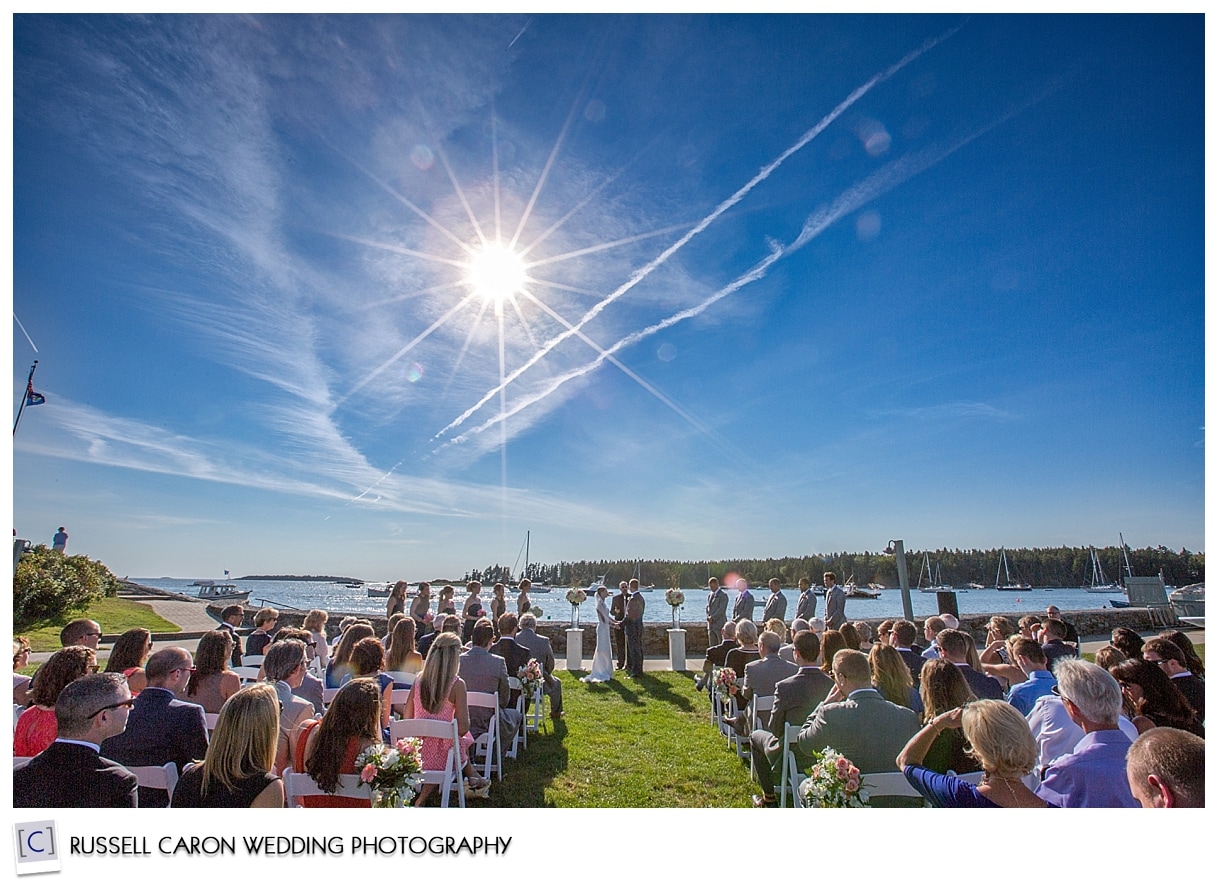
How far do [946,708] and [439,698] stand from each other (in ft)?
10.8

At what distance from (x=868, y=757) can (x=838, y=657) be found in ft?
1.87

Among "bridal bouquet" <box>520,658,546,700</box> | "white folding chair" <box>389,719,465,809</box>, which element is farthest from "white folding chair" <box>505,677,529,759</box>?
"white folding chair" <box>389,719,465,809</box>

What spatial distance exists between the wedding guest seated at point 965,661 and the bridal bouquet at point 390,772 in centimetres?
374

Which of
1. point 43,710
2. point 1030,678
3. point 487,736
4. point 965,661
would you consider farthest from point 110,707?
point 1030,678

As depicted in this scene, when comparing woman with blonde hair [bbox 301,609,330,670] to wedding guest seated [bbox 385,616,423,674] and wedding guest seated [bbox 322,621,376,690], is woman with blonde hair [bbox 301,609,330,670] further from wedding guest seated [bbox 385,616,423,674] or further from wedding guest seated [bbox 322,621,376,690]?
wedding guest seated [bbox 385,616,423,674]

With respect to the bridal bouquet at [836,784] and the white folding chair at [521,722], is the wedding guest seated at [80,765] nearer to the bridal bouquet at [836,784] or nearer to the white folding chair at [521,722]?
the bridal bouquet at [836,784]

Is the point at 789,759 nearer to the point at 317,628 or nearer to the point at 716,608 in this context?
the point at 317,628

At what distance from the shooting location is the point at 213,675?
14.2ft

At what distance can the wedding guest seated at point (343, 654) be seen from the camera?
17.4 feet

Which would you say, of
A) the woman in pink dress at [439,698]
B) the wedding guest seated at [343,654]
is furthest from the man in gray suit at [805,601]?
the wedding guest seated at [343,654]

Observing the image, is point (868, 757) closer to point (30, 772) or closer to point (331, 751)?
point (331, 751)

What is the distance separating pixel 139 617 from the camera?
57.0 feet

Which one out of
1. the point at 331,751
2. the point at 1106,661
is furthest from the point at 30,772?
the point at 1106,661
